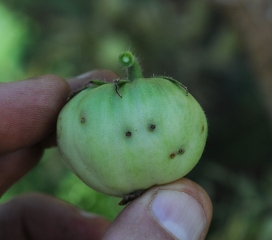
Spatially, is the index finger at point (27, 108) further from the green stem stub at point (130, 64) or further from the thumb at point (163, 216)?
the thumb at point (163, 216)

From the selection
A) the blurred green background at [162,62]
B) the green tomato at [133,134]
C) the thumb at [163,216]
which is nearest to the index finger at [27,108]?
the green tomato at [133,134]

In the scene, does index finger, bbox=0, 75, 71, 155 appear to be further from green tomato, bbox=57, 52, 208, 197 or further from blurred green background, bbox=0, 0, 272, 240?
blurred green background, bbox=0, 0, 272, 240

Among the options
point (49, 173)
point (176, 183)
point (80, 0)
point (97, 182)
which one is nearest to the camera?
point (97, 182)

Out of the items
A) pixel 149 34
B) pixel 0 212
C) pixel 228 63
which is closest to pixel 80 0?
pixel 149 34

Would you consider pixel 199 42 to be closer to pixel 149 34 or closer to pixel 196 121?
pixel 149 34

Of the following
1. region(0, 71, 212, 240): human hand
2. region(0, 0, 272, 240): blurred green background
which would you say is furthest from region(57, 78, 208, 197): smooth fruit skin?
region(0, 0, 272, 240): blurred green background

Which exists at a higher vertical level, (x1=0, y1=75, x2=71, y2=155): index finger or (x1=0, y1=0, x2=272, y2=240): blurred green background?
(x1=0, y1=75, x2=71, y2=155): index finger

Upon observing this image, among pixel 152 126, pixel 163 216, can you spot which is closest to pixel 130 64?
pixel 152 126
